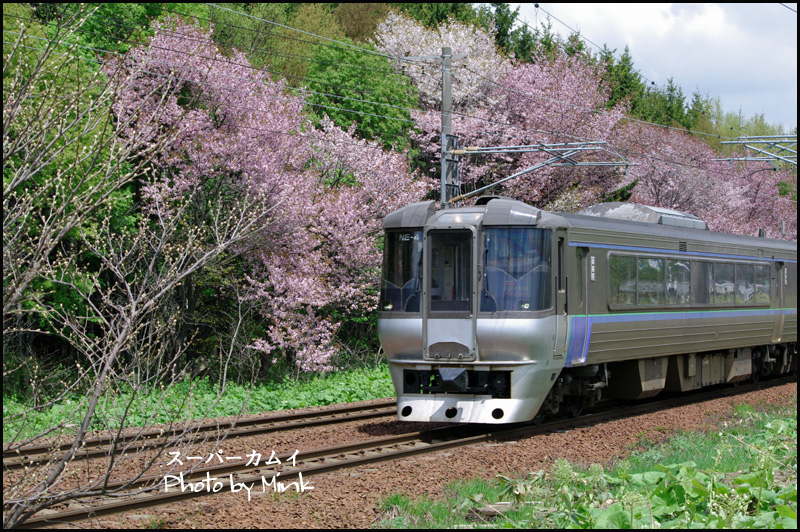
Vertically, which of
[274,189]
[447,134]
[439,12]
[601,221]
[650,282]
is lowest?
[650,282]

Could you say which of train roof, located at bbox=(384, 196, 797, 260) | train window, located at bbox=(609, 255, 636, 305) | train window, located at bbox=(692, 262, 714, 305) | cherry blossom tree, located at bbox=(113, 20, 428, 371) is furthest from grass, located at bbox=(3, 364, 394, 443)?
train window, located at bbox=(692, 262, 714, 305)

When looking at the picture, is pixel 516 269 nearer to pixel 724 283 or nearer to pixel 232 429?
pixel 232 429

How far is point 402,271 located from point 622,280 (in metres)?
3.66

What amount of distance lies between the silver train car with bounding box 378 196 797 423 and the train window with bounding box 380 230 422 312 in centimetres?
2

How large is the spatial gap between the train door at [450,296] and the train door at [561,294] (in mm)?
1143

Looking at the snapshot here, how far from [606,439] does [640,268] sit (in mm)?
3252

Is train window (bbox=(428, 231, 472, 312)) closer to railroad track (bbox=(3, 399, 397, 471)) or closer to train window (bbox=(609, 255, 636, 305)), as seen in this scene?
train window (bbox=(609, 255, 636, 305))

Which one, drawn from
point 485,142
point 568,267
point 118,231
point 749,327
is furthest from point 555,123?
point 568,267

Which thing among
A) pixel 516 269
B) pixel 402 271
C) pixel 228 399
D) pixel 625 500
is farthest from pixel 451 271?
pixel 228 399

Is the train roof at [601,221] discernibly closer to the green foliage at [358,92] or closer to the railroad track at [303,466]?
the railroad track at [303,466]

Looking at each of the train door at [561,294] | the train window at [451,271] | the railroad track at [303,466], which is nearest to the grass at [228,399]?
the railroad track at [303,466]

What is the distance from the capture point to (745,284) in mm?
17031

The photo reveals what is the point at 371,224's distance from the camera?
2064cm

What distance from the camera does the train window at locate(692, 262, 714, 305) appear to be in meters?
15.0
